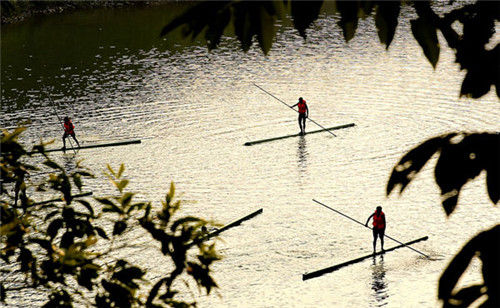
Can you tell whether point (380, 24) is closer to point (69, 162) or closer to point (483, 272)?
point (483, 272)

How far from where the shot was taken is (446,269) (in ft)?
7.44

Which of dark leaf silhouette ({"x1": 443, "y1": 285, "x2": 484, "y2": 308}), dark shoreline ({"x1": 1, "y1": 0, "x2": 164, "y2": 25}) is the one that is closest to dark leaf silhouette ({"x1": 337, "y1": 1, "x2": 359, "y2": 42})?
dark leaf silhouette ({"x1": 443, "y1": 285, "x2": 484, "y2": 308})

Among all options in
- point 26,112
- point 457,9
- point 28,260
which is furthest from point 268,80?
point 457,9

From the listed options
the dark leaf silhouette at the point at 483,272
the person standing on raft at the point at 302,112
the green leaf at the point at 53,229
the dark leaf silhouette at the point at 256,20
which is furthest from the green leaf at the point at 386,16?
the person standing on raft at the point at 302,112

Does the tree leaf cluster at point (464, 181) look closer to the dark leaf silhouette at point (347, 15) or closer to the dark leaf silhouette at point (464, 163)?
the dark leaf silhouette at point (464, 163)

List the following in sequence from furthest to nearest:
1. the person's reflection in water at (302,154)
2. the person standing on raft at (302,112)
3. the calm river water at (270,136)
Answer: the person standing on raft at (302,112) → the person's reflection in water at (302,154) → the calm river water at (270,136)

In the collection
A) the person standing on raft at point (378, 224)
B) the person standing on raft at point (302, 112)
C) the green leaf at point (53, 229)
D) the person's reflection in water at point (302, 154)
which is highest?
the green leaf at point (53, 229)

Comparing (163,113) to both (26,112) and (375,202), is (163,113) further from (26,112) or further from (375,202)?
(375,202)

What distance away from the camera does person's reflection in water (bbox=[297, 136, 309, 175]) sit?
30.5 meters

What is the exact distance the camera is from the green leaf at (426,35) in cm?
231

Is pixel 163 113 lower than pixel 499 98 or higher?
lower

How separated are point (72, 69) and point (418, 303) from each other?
3856 cm

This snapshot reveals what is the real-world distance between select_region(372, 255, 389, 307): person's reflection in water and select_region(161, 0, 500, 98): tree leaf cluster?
17.9 m

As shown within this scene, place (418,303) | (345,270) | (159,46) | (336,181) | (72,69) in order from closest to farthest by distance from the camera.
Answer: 1. (418,303)
2. (345,270)
3. (336,181)
4. (72,69)
5. (159,46)
